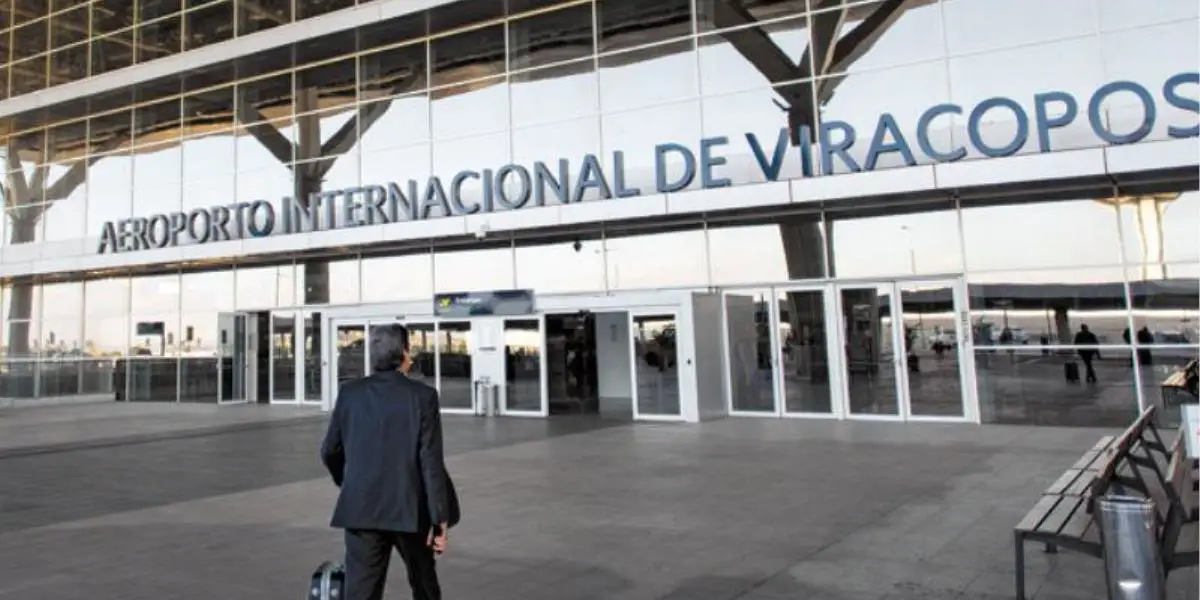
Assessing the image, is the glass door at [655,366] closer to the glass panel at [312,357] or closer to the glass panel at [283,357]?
the glass panel at [312,357]

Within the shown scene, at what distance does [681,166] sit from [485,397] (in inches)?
241

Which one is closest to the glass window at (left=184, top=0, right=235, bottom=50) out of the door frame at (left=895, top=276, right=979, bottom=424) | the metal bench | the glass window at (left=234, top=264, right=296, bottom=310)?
the glass window at (left=234, top=264, right=296, bottom=310)

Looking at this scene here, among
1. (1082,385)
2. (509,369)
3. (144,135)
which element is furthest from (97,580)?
(144,135)

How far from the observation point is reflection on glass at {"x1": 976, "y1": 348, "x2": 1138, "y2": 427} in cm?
1241

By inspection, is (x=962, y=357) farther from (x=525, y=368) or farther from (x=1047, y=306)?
(x=525, y=368)

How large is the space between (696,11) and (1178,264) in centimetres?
923

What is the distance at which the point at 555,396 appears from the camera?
1666cm

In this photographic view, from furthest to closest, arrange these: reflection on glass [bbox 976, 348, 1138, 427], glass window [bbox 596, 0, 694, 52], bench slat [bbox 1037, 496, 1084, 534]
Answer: glass window [bbox 596, 0, 694, 52], reflection on glass [bbox 976, 348, 1138, 427], bench slat [bbox 1037, 496, 1084, 534]

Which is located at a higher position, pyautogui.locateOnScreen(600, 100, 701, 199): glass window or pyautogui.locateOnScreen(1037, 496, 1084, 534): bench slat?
pyautogui.locateOnScreen(600, 100, 701, 199): glass window

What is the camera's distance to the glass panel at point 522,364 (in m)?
16.2

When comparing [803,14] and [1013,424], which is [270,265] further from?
[1013,424]

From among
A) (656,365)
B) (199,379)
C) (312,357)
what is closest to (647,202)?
(656,365)

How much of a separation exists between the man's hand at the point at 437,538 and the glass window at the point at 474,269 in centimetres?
1370

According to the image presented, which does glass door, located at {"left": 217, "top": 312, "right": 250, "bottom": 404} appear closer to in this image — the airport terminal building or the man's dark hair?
the airport terminal building
